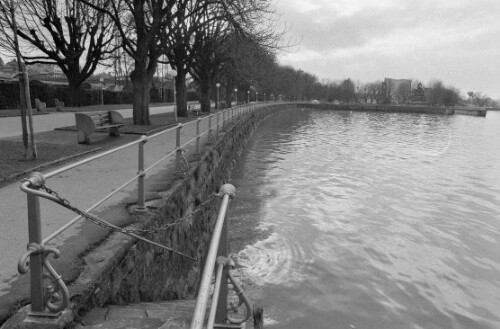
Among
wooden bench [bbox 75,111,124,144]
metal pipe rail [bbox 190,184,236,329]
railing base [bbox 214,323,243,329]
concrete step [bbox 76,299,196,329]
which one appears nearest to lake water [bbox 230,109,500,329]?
concrete step [bbox 76,299,196,329]

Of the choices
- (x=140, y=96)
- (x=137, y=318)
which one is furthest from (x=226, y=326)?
(x=140, y=96)

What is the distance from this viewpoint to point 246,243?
920cm

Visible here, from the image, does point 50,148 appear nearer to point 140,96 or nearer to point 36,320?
point 140,96

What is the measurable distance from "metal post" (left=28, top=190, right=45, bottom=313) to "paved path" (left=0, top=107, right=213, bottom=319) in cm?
34

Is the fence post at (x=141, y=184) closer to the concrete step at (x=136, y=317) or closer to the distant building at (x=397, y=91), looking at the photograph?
the concrete step at (x=136, y=317)

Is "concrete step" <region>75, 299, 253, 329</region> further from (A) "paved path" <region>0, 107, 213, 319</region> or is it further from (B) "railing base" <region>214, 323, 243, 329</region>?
(A) "paved path" <region>0, 107, 213, 319</region>

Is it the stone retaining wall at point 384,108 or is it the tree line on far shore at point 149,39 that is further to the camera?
the stone retaining wall at point 384,108

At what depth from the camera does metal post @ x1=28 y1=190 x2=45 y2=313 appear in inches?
111

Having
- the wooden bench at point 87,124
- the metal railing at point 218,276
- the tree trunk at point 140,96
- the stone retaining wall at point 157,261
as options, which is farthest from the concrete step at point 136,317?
the tree trunk at point 140,96

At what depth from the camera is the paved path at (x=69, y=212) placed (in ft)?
12.3

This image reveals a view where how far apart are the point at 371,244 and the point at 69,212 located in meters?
6.24

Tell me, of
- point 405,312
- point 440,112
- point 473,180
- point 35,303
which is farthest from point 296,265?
point 440,112

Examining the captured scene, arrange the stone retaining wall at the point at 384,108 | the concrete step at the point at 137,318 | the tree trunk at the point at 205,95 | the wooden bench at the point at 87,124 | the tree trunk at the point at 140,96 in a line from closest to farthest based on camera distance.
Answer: the concrete step at the point at 137,318 < the wooden bench at the point at 87,124 < the tree trunk at the point at 140,96 < the tree trunk at the point at 205,95 < the stone retaining wall at the point at 384,108

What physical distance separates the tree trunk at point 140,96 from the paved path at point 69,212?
848cm
